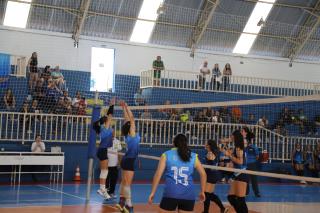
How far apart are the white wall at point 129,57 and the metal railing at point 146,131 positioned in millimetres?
6453

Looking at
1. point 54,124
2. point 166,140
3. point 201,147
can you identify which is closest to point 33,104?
point 54,124

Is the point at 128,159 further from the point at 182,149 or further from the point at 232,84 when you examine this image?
the point at 232,84

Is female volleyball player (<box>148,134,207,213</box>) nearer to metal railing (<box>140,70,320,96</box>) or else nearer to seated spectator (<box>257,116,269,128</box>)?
seated spectator (<box>257,116,269,128</box>)

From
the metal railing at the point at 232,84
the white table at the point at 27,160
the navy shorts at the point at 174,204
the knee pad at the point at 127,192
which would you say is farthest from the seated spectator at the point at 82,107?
the navy shorts at the point at 174,204

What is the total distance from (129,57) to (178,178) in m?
23.0

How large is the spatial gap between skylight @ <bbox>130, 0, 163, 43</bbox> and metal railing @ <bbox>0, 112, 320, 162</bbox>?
821cm

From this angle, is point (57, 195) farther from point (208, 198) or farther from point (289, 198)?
point (289, 198)

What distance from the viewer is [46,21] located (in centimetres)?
2769

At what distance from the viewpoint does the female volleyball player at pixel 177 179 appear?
23.4ft

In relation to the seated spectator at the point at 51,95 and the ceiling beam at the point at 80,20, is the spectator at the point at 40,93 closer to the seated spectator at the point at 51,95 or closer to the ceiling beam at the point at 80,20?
the seated spectator at the point at 51,95

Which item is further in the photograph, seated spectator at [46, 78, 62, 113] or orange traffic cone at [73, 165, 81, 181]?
seated spectator at [46, 78, 62, 113]

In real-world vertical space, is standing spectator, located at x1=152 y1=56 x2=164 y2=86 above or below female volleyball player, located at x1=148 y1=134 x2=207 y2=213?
above

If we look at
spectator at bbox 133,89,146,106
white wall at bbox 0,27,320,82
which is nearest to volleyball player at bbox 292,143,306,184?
spectator at bbox 133,89,146,106

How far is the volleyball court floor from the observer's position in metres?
12.4
